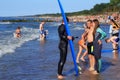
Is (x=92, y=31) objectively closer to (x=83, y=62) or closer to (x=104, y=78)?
(x=104, y=78)

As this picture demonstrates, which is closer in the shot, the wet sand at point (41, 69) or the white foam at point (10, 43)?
the wet sand at point (41, 69)

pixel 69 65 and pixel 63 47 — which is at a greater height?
pixel 63 47

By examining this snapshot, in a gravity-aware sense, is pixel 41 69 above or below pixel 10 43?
above

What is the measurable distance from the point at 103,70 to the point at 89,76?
1176mm

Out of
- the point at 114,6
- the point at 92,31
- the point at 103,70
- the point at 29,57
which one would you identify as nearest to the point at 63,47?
the point at 92,31

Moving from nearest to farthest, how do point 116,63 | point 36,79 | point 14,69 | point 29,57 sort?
point 36,79
point 14,69
point 116,63
point 29,57

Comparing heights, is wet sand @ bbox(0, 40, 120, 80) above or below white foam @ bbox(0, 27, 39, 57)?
above

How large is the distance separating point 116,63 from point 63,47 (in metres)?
3.22

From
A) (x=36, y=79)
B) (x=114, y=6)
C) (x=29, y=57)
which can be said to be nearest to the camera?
(x=36, y=79)

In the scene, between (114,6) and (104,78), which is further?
(114,6)

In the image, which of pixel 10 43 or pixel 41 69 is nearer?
pixel 41 69

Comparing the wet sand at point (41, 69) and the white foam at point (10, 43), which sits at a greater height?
the wet sand at point (41, 69)

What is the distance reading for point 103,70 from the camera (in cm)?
1162

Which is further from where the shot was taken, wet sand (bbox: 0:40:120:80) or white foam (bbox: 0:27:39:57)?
white foam (bbox: 0:27:39:57)
